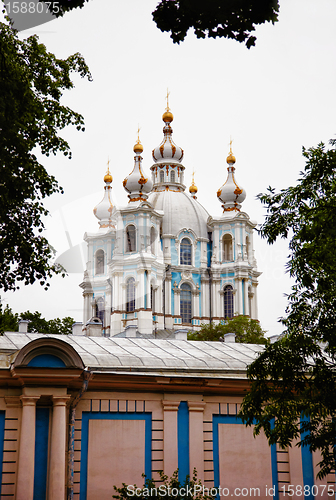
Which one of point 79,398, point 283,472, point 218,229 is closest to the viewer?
point 79,398

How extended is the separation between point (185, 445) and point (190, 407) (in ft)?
Answer: 2.54

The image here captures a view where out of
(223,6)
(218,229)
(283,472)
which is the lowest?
(283,472)

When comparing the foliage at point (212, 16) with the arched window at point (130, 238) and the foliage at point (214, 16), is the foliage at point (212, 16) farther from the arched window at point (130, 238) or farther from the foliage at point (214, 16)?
the arched window at point (130, 238)

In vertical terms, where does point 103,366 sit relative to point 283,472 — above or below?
above

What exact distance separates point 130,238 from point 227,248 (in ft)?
28.6

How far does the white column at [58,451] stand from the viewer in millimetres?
13000

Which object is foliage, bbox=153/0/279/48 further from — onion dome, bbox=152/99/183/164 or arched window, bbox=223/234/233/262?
onion dome, bbox=152/99/183/164

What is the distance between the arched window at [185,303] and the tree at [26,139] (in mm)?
46140

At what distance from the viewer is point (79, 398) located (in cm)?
1391

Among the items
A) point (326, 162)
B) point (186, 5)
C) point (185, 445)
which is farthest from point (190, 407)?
point (186, 5)

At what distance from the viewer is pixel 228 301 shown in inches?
2270

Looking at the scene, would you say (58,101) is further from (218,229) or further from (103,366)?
(218,229)

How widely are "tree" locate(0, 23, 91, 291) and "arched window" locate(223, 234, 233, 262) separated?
48.1 metres

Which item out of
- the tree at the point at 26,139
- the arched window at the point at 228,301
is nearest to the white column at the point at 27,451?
the tree at the point at 26,139
